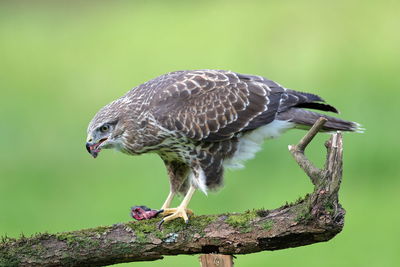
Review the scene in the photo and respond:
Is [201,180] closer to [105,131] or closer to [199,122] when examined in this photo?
[199,122]

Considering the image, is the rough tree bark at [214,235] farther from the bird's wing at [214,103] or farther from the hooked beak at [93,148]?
the bird's wing at [214,103]

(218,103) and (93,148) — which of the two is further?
(218,103)

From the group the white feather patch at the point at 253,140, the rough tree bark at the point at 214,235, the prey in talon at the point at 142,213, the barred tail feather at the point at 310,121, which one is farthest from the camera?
the barred tail feather at the point at 310,121

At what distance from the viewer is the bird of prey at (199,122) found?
7.70 metres

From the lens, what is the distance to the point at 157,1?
2583cm

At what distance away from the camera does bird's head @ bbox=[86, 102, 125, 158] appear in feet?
25.0

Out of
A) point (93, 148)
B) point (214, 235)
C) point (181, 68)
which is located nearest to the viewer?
point (214, 235)

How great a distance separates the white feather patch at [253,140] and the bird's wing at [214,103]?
0.33 ft

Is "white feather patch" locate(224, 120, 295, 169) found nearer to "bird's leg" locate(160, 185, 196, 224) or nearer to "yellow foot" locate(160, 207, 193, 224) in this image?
"bird's leg" locate(160, 185, 196, 224)

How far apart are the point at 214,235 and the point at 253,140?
173 centimetres

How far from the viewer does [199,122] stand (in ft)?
25.4

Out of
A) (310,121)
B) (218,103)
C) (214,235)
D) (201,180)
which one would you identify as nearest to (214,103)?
(218,103)

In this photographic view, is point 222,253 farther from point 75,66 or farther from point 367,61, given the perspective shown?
point 75,66

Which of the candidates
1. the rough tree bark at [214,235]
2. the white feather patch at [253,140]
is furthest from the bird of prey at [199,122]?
the rough tree bark at [214,235]
